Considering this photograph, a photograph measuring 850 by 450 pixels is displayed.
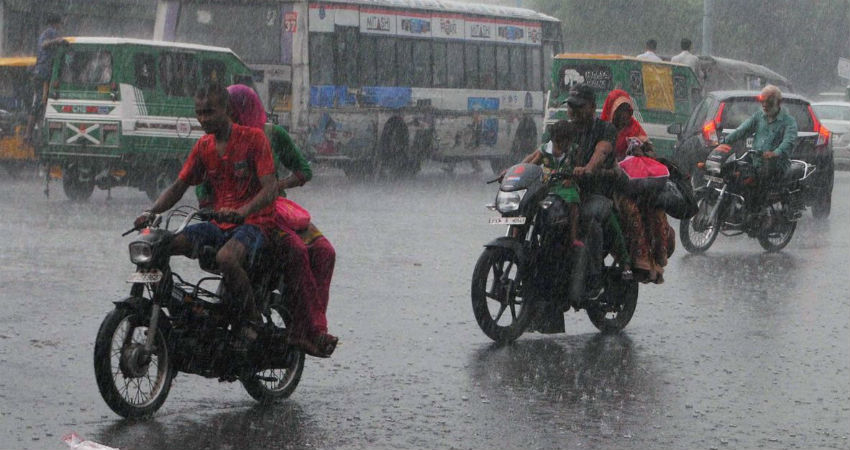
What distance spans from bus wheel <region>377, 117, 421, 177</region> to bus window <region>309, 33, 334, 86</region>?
152 centimetres

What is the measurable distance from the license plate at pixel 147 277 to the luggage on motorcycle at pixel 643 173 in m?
3.95

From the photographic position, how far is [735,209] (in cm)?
1534

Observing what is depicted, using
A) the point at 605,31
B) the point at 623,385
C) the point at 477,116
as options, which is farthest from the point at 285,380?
the point at 605,31

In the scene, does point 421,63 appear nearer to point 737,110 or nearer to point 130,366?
point 737,110

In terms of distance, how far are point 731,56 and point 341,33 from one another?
1771 inches

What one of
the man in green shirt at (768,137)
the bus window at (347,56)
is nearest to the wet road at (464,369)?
the man in green shirt at (768,137)

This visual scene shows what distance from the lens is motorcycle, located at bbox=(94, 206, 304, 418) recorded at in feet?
21.6

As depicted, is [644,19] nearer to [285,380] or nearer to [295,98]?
[295,98]

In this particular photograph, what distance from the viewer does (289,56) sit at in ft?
85.8

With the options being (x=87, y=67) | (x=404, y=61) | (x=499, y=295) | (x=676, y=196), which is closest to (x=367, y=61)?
(x=404, y=61)

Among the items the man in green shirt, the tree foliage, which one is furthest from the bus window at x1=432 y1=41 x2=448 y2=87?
the tree foliage

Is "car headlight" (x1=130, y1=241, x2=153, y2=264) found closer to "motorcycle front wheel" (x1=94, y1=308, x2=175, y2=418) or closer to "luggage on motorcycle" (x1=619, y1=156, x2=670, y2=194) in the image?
"motorcycle front wheel" (x1=94, y1=308, x2=175, y2=418)

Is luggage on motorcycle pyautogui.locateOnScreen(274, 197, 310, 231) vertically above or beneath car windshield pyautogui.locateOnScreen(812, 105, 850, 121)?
above

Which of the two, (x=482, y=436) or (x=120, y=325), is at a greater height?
(x=120, y=325)
